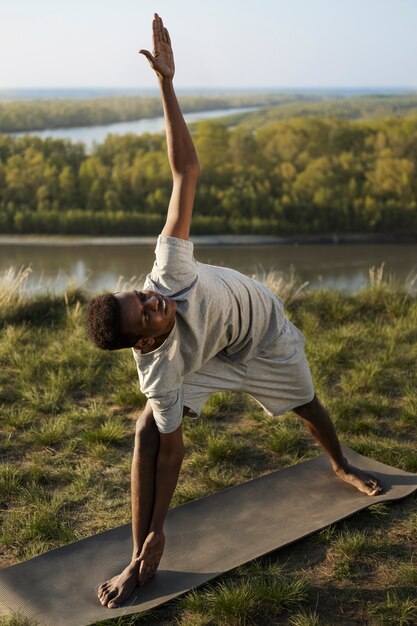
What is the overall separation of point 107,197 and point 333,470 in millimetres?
5659

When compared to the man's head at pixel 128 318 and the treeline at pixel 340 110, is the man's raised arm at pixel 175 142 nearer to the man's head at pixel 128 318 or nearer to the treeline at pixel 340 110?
the man's head at pixel 128 318

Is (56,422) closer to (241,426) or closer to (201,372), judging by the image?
(241,426)

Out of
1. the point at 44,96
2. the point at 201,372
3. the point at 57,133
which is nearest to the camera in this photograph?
the point at 201,372

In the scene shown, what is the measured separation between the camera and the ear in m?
2.71

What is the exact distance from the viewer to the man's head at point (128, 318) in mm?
2588

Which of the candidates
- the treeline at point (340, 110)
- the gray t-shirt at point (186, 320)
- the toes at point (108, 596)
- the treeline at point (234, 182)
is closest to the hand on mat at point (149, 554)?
the toes at point (108, 596)

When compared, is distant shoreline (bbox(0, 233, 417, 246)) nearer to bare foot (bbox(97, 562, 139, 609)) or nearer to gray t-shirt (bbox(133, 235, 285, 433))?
gray t-shirt (bbox(133, 235, 285, 433))

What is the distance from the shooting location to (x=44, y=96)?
1023cm

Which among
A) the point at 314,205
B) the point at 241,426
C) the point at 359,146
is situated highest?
the point at 359,146

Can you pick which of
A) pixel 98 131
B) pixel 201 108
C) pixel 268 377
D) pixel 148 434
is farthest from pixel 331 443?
pixel 201 108

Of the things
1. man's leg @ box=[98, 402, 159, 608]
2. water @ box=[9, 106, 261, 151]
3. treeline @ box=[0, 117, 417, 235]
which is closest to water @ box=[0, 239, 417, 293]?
treeline @ box=[0, 117, 417, 235]

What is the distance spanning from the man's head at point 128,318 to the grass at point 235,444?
40.1 inches

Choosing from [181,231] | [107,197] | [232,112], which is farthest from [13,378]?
[232,112]

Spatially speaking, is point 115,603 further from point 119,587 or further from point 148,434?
point 148,434
